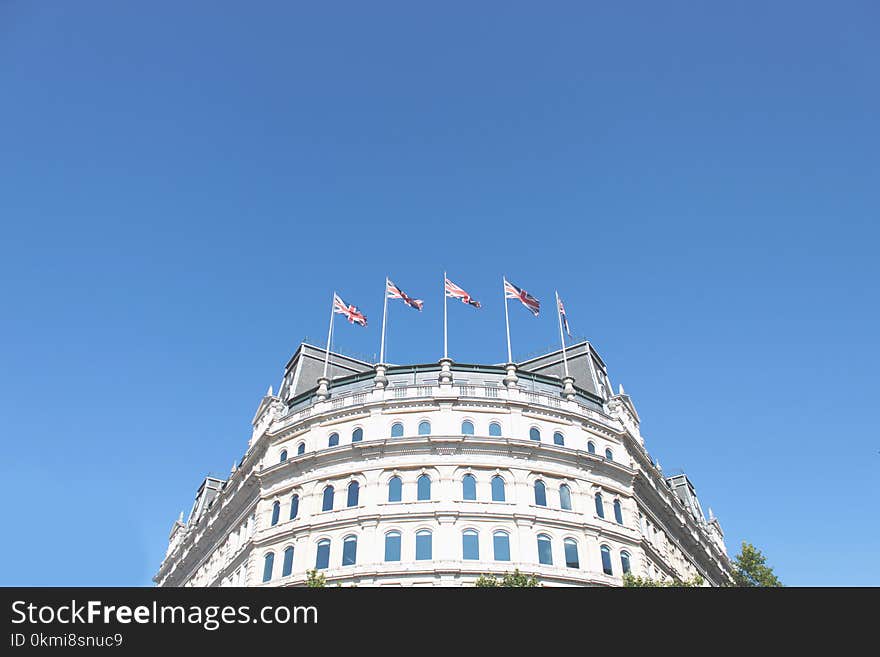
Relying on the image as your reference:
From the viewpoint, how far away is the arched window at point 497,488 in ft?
161

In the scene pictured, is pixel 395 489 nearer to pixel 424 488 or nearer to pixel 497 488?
pixel 424 488

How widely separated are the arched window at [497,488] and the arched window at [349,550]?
932 centimetres

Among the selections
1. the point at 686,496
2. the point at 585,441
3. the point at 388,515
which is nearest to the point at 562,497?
the point at 585,441

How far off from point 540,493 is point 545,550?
3.96 metres

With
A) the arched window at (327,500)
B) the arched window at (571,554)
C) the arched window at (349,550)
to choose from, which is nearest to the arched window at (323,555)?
the arched window at (349,550)
